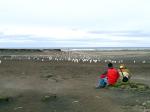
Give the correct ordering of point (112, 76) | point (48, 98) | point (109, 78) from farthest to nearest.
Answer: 1. point (109, 78)
2. point (112, 76)
3. point (48, 98)

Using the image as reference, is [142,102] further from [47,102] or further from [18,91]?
[18,91]

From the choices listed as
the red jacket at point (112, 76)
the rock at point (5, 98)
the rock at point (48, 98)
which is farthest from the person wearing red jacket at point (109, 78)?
the rock at point (5, 98)

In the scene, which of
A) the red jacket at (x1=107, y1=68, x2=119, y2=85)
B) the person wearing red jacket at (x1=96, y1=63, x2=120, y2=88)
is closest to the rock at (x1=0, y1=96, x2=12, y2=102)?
the person wearing red jacket at (x1=96, y1=63, x2=120, y2=88)

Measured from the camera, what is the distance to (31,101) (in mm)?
15680

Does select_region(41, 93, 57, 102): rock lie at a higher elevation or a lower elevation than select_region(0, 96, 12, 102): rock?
higher

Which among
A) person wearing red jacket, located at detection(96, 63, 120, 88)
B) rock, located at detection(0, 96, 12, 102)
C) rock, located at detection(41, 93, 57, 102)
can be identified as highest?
person wearing red jacket, located at detection(96, 63, 120, 88)

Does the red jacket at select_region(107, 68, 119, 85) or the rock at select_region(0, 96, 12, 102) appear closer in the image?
the rock at select_region(0, 96, 12, 102)

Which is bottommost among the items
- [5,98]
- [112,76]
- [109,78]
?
[5,98]

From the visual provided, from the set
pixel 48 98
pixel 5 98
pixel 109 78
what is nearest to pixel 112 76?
pixel 109 78

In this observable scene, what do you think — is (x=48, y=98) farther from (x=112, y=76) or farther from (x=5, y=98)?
(x=112, y=76)

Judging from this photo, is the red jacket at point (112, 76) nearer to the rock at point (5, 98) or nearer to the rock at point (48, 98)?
the rock at point (48, 98)

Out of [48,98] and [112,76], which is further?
[112,76]

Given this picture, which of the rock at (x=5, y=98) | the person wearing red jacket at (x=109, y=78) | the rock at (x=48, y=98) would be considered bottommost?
the rock at (x=5, y=98)

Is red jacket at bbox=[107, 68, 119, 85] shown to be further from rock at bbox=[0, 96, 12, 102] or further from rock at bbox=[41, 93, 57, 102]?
rock at bbox=[0, 96, 12, 102]
